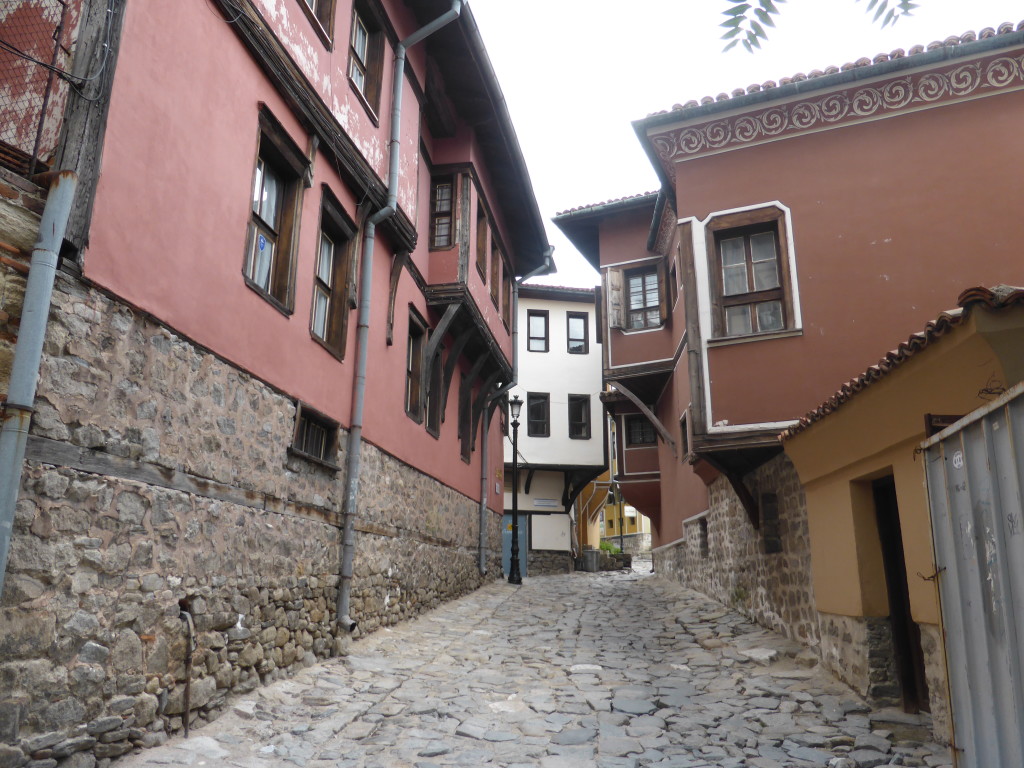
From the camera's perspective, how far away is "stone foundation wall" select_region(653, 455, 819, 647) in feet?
26.1

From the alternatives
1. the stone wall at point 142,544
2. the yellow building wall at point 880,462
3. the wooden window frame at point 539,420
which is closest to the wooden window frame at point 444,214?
the stone wall at point 142,544

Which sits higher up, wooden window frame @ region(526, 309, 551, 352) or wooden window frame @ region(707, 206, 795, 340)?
wooden window frame @ region(526, 309, 551, 352)

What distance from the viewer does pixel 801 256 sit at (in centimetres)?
894

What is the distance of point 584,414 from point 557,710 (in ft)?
59.2

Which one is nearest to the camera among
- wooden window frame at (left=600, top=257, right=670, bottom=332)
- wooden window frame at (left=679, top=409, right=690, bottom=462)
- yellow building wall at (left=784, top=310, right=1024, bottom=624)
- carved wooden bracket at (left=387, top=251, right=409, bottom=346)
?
yellow building wall at (left=784, top=310, right=1024, bottom=624)

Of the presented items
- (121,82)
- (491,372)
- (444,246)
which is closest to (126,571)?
(121,82)

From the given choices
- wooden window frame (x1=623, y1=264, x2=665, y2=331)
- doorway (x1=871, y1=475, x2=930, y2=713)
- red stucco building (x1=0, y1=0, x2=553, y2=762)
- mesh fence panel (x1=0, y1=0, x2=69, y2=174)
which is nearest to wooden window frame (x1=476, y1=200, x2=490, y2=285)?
red stucco building (x1=0, y1=0, x2=553, y2=762)

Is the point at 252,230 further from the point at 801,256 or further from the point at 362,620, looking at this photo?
the point at 801,256

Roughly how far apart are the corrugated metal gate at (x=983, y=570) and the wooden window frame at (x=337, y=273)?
596 centimetres

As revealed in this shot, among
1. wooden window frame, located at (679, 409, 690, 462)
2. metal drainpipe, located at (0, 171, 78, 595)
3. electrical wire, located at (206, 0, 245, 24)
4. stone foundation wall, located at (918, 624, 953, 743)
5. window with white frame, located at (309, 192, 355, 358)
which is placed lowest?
stone foundation wall, located at (918, 624, 953, 743)

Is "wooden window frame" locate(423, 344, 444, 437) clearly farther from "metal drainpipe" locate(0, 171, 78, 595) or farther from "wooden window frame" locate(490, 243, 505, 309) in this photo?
"metal drainpipe" locate(0, 171, 78, 595)

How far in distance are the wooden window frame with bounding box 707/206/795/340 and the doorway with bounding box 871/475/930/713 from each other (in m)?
2.76

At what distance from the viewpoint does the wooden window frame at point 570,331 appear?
81.4 feet

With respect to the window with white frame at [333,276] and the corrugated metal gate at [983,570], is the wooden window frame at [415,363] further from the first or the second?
the corrugated metal gate at [983,570]
